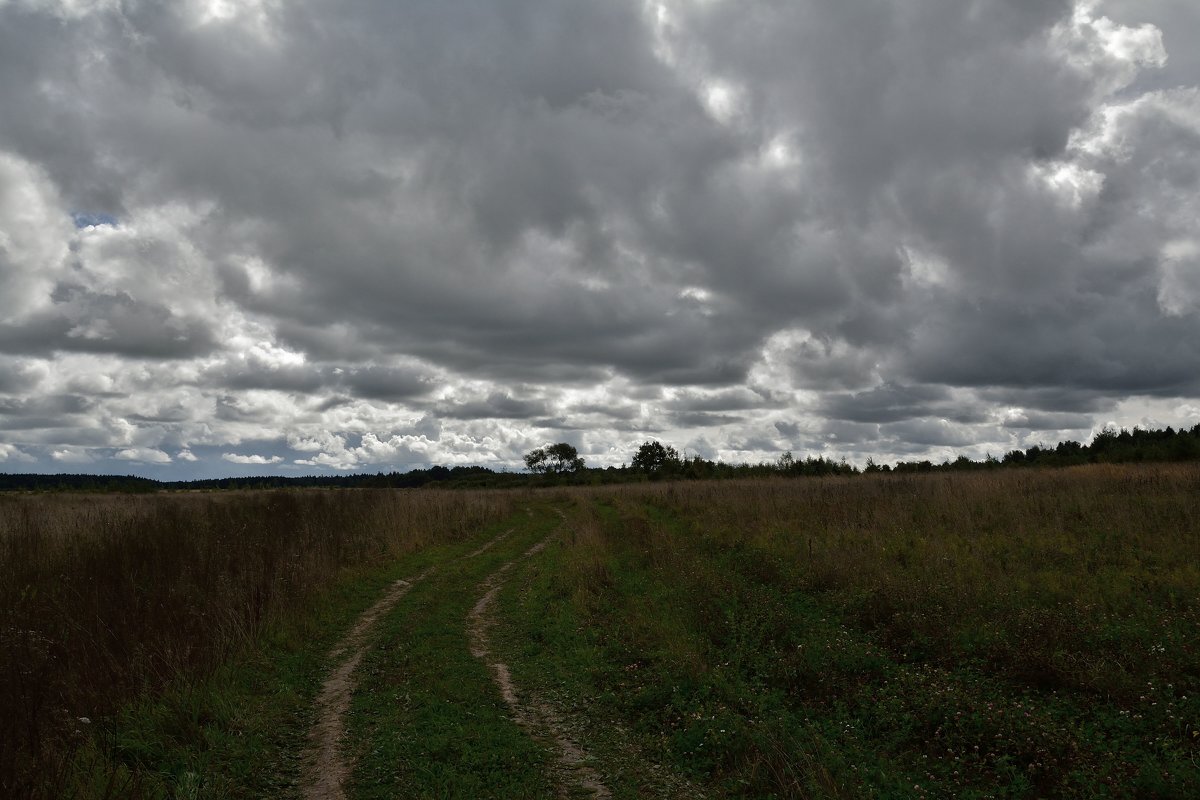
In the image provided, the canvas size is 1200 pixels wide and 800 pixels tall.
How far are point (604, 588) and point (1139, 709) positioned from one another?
342 inches

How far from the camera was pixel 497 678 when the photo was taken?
848cm

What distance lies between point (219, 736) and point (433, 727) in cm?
198

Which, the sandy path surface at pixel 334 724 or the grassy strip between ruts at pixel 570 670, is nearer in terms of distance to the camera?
the sandy path surface at pixel 334 724

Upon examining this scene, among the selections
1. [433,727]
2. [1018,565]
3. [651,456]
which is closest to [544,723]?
[433,727]

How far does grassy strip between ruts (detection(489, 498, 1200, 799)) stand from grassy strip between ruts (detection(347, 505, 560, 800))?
779 millimetres

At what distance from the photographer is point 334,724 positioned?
6.93 m

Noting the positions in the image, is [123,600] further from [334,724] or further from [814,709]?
[814,709]

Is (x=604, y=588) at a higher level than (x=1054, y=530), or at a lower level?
lower

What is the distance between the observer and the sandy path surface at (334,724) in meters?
5.60

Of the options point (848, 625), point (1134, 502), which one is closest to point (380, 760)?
point (848, 625)

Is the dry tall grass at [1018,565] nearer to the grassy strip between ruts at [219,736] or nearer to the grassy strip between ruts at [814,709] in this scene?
the grassy strip between ruts at [814,709]

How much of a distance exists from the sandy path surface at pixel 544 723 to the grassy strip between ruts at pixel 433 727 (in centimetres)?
13

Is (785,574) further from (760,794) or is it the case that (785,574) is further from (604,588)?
(760,794)

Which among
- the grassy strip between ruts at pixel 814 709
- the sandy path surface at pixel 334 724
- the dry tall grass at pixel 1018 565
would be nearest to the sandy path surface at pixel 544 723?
the grassy strip between ruts at pixel 814 709
